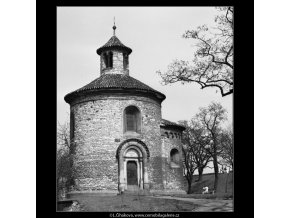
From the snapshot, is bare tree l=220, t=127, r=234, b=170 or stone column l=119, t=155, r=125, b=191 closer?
stone column l=119, t=155, r=125, b=191

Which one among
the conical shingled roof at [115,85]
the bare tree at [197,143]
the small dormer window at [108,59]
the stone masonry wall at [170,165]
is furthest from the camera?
the bare tree at [197,143]

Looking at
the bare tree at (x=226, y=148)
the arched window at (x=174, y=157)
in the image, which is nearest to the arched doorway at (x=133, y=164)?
the arched window at (x=174, y=157)

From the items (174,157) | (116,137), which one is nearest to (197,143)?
(174,157)

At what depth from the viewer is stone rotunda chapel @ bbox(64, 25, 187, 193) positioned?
2959 centimetres

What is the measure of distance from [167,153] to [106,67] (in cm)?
766

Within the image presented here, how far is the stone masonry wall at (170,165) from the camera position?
32656mm

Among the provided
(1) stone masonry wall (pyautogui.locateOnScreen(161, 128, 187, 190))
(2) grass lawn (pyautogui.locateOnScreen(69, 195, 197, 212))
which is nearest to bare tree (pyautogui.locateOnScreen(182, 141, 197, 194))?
(1) stone masonry wall (pyautogui.locateOnScreen(161, 128, 187, 190))

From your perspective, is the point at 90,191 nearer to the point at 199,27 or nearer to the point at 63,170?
the point at 63,170

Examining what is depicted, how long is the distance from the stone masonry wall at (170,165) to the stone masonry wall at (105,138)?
4.95ft

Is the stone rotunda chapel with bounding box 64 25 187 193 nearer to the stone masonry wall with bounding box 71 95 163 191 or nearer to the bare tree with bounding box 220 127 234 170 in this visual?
the stone masonry wall with bounding box 71 95 163 191

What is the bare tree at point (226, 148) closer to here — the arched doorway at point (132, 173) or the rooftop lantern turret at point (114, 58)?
the arched doorway at point (132, 173)

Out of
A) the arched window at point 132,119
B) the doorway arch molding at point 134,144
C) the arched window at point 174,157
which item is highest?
the arched window at point 132,119
